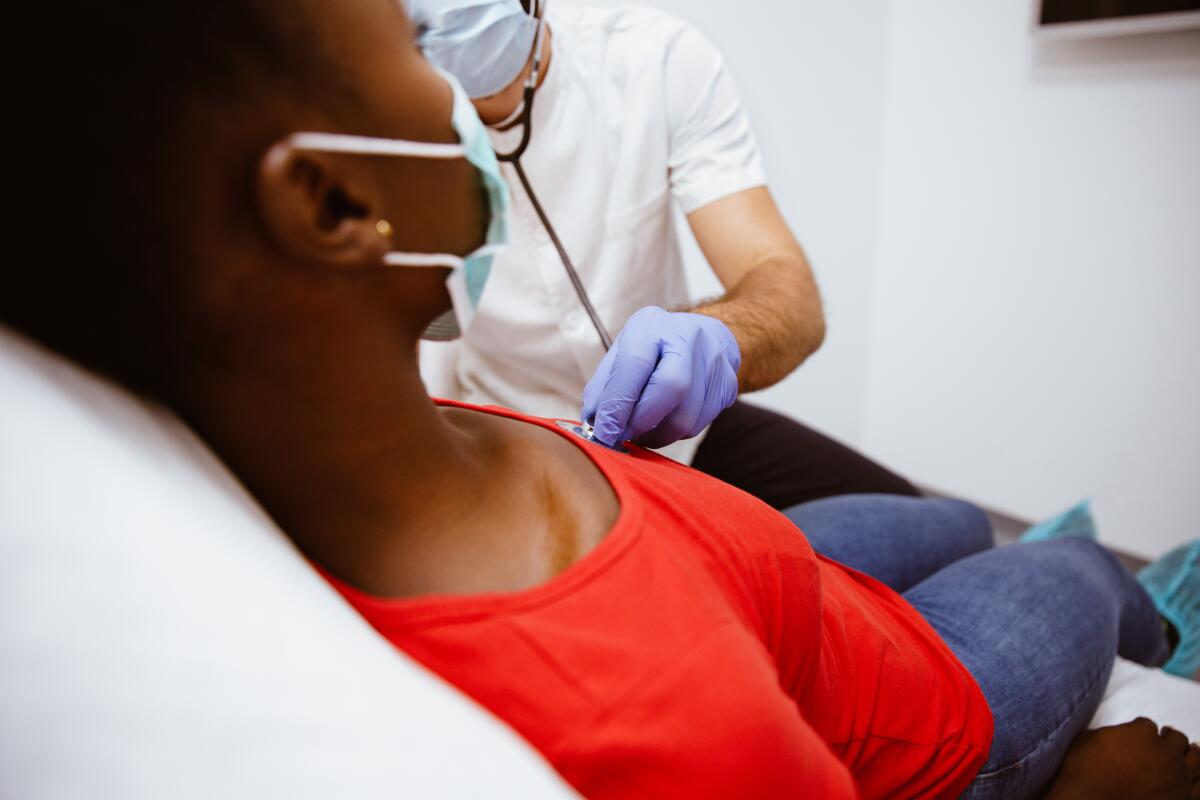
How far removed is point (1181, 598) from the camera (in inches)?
53.6

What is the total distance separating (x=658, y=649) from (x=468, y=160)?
1.10ft

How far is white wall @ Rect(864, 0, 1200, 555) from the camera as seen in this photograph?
1778 millimetres

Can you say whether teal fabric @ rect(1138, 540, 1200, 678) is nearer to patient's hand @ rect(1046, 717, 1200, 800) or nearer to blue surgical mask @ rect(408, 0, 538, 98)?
patient's hand @ rect(1046, 717, 1200, 800)

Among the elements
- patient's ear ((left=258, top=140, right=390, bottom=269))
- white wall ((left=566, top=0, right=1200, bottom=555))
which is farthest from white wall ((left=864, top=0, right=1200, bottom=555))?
patient's ear ((left=258, top=140, right=390, bottom=269))

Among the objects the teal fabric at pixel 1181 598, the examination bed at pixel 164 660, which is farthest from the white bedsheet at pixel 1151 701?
the examination bed at pixel 164 660

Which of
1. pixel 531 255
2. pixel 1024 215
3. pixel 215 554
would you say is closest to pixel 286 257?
pixel 215 554

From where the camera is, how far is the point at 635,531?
0.54m

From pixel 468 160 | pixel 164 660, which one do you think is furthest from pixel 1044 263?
pixel 164 660

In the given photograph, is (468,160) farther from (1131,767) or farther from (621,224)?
A: (1131,767)

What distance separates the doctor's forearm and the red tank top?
37cm

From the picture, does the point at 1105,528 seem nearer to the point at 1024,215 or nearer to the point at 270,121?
the point at 1024,215

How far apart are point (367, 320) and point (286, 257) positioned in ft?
0.22

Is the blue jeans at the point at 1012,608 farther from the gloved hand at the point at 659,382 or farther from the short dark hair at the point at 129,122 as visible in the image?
the short dark hair at the point at 129,122

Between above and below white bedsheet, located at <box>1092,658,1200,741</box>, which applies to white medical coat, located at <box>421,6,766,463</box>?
above
